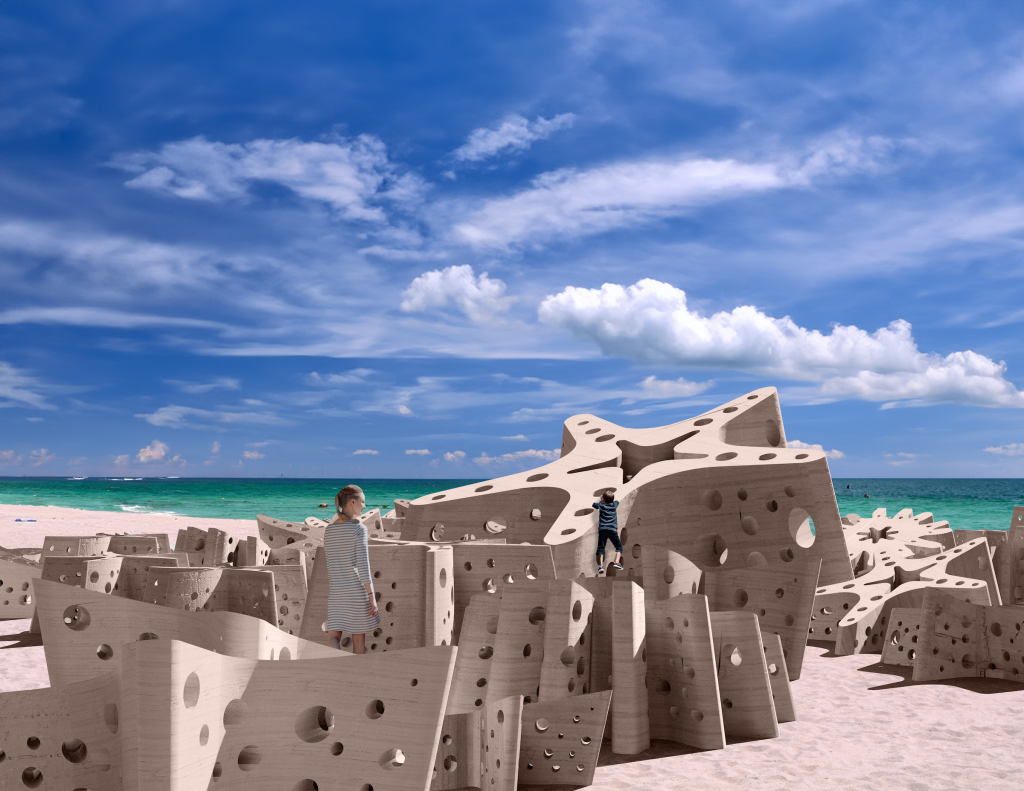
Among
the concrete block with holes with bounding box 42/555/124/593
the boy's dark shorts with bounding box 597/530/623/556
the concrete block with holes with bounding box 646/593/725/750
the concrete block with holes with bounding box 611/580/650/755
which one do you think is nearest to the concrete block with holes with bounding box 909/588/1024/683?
the concrete block with holes with bounding box 646/593/725/750

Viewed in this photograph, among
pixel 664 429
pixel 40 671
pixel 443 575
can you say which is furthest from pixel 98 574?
pixel 664 429

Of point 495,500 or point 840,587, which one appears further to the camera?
point 495,500

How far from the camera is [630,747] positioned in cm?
506

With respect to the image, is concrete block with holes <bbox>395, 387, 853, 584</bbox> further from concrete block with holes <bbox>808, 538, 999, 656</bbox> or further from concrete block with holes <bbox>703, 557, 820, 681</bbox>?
concrete block with holes <bbox>703, 557, 820, 681</bbox>

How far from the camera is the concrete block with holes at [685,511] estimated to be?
10.1 metres

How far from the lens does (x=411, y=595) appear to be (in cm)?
604

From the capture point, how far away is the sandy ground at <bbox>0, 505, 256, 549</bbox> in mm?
20828

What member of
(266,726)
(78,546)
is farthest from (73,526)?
(266,726)

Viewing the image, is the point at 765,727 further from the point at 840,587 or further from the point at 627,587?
the point at 840,587

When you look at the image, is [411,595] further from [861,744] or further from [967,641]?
[967,641]

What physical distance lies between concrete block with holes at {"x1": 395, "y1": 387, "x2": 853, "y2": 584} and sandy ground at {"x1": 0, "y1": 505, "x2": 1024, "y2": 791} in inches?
101

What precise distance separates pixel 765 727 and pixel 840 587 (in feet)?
15.4

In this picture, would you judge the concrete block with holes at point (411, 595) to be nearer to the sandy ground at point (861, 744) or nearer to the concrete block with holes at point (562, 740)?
the concrete block with holes at point (562, 740)

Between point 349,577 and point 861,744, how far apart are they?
12.5 ft
